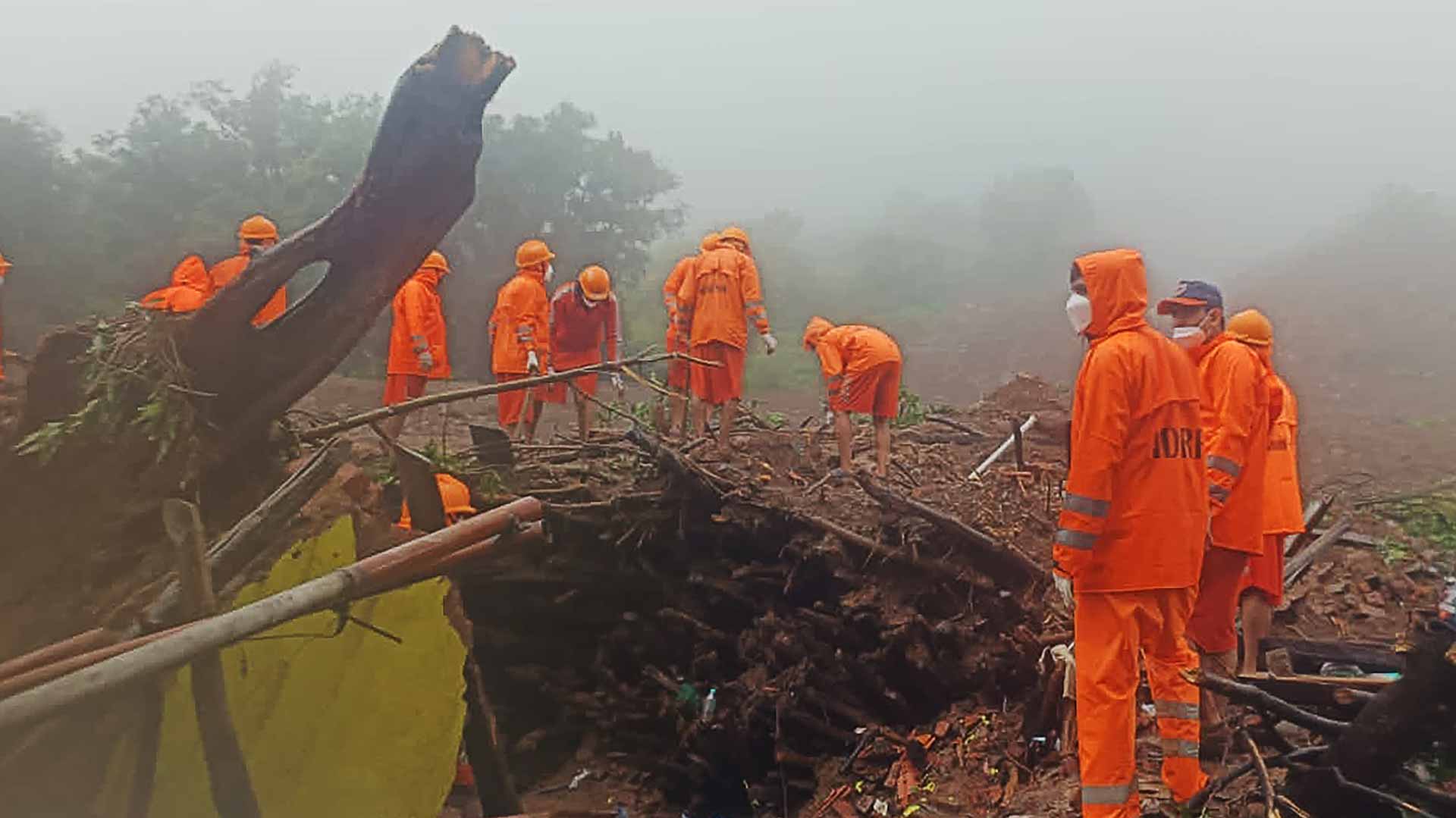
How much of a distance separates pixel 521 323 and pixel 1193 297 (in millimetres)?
5612

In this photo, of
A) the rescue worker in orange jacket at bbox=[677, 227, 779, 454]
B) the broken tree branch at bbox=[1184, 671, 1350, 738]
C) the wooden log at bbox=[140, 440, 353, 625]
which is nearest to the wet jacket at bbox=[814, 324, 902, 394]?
the rescue worker in orange jacket at bbox=[677, 227, 779, 454]

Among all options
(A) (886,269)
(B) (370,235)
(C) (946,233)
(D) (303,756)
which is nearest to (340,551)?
(D) (303,756)

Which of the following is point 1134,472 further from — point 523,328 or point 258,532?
point 523,328

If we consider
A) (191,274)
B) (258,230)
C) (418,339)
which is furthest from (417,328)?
(191,274)

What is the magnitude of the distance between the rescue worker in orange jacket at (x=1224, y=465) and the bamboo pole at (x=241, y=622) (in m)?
4.30

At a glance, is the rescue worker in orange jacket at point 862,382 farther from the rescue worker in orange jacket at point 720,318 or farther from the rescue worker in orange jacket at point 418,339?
the rescue worker in orange jacket at point 418,339

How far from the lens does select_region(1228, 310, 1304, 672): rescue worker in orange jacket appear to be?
5.04 m

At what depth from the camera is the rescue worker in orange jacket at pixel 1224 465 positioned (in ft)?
15.0

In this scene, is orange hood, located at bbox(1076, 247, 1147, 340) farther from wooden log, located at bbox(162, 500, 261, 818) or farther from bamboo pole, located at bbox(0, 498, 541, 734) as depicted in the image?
wooden log, located at bbox(162, 500, 261, 818)

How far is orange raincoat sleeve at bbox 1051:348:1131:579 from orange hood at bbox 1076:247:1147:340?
0.65ft

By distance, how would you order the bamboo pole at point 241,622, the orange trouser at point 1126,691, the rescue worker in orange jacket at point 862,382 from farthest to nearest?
the rescue worker in orange jacket at point 862,382 < the orange trouser at point 1126,691 < the bamboo pole at point 241,622

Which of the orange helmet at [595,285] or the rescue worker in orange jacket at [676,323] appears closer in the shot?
the rescue worker in orange jacket at [676,323]

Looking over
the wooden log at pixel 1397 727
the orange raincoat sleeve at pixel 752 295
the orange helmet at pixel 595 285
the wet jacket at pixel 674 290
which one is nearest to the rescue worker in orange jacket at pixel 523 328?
the orange helmet at pixel 595 285

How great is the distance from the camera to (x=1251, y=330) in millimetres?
5066
